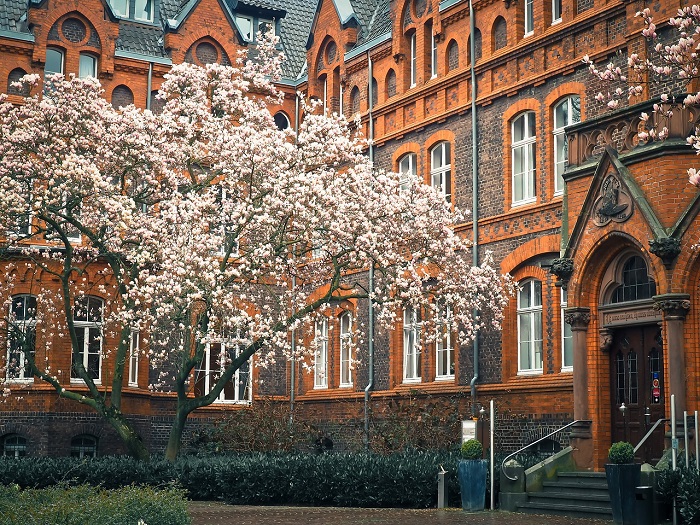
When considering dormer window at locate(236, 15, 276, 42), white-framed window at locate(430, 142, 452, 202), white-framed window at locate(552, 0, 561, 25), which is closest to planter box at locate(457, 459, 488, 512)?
white-framed window at locate(430, 142, 452, 202)

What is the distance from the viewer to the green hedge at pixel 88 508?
11711 mm

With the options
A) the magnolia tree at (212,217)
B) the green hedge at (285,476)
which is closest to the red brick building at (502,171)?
the magnolia tree at (212,217)

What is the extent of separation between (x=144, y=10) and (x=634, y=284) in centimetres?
2246

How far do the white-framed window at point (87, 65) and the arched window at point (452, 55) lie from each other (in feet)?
38.4

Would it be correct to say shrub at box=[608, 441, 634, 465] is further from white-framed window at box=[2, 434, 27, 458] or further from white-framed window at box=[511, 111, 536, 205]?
white-framed window at box=[2, 434, 27, 458]

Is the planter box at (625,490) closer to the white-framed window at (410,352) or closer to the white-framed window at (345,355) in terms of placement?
the white-framed window at (410,352)

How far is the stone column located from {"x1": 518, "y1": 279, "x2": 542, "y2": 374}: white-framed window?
6994 millimetres

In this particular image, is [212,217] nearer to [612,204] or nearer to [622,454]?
[612,204]

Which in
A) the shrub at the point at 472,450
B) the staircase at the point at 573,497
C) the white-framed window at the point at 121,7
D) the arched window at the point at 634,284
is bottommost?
the staircase at the point at 573,497

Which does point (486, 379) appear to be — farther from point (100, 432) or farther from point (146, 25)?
point (146, 25)

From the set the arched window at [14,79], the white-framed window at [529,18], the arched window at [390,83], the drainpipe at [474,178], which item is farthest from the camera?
the arched window at [14,79]

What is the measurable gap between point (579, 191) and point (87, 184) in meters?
10.8

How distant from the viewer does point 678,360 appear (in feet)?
62.7

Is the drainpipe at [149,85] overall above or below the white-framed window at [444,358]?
above
